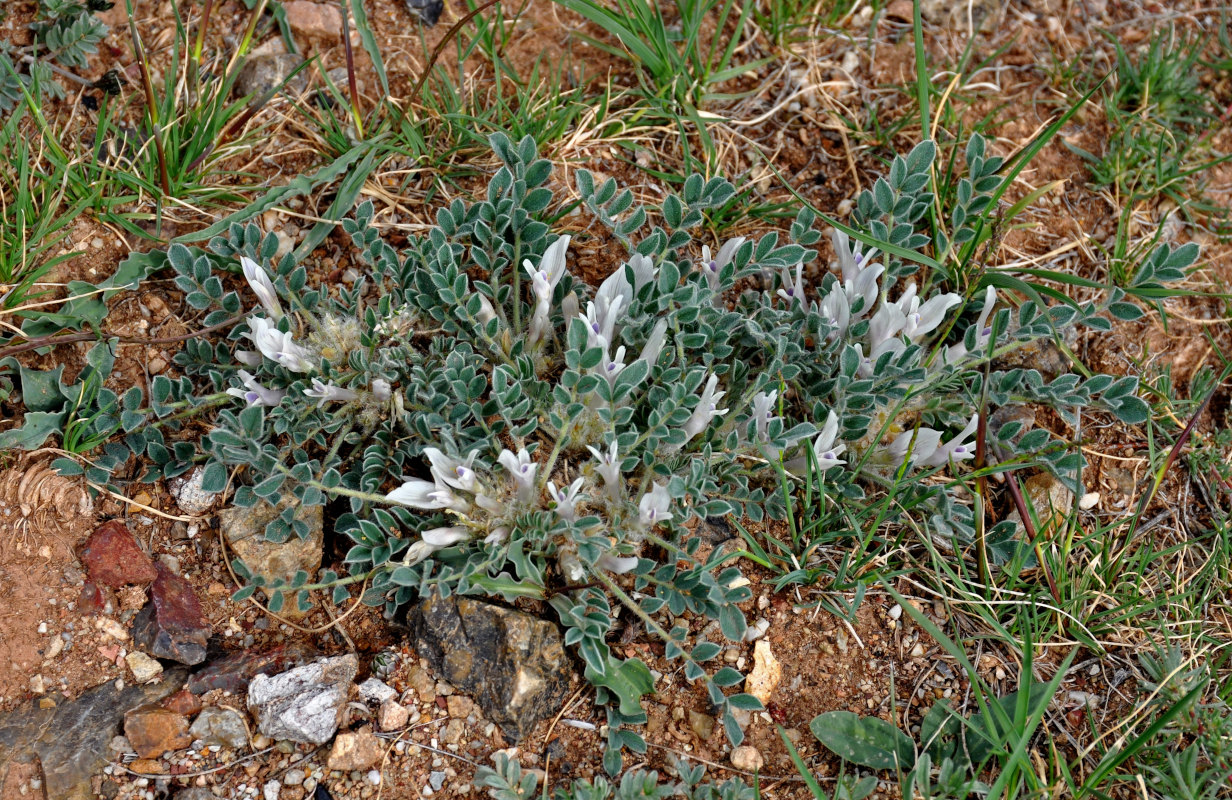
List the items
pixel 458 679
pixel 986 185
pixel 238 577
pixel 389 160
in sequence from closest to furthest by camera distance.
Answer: pixel 458 679 < pixel 238 577 < pixel 986 185 < pixel 389 160

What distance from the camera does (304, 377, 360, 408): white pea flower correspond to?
2.97 metres

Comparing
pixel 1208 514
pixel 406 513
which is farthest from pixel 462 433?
pixel 1208 514

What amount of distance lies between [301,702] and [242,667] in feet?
0.86

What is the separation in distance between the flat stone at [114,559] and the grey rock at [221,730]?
0.51 m

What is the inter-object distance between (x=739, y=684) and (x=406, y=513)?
115cm

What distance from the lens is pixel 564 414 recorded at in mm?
3008

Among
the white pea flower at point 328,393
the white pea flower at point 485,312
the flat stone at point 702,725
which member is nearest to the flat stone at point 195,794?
the white pea flower at point 328,393

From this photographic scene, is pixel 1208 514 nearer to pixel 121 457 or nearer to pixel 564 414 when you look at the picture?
pixel 564 414

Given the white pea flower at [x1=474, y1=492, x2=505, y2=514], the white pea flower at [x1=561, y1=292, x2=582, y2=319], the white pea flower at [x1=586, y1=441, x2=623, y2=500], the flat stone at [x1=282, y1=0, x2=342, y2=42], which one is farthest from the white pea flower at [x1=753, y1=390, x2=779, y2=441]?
the flat stone at [x1=282, y1=0, x2=342, y2=42]

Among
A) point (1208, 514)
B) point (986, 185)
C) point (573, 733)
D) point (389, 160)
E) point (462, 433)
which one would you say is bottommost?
point (573, 733)

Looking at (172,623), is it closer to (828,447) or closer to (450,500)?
(450,500)

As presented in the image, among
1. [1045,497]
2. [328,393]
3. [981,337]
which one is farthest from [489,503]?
[1045,497]

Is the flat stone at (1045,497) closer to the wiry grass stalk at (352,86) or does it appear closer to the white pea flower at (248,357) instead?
the white pea flower at (248,357)

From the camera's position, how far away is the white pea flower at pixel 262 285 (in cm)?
306
